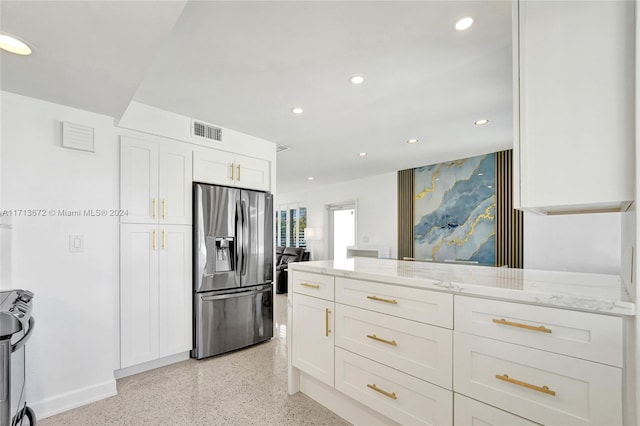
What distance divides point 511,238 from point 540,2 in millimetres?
3923

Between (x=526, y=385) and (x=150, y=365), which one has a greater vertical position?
(x=526, y=385)

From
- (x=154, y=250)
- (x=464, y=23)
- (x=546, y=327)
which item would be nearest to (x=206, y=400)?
(x=154, y=250)

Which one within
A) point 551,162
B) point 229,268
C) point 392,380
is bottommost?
point 392,380

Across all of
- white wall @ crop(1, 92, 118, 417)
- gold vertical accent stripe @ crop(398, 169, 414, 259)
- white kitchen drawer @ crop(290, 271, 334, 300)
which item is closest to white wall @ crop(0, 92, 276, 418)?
white wall @ crop(1, 92, 118, 417)

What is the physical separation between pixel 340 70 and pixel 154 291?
A: 2479 millimetres

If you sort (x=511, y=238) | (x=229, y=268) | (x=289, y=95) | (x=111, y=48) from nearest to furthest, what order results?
(x=111, y=48), (x=289, y=95), (x=229, y=268), (x=511, y=238)

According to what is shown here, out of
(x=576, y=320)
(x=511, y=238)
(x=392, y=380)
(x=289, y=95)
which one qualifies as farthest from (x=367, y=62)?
(x=511, y=238)

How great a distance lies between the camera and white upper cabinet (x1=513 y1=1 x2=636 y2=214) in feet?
3.40

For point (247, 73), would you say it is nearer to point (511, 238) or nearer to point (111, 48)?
point (111, 48)

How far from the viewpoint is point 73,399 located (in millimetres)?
2176

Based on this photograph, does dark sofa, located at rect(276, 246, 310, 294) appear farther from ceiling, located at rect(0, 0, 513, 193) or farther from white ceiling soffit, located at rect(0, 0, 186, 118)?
white ceiling soffit, located at rect(0, 0, 186, 118)

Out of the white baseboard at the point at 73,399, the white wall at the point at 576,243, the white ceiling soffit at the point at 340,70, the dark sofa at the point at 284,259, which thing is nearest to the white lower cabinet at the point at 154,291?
the white baseboard at the point at 73,399

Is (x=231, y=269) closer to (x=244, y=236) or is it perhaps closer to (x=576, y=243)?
(x=244, y=236)

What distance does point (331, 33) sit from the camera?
174cm
